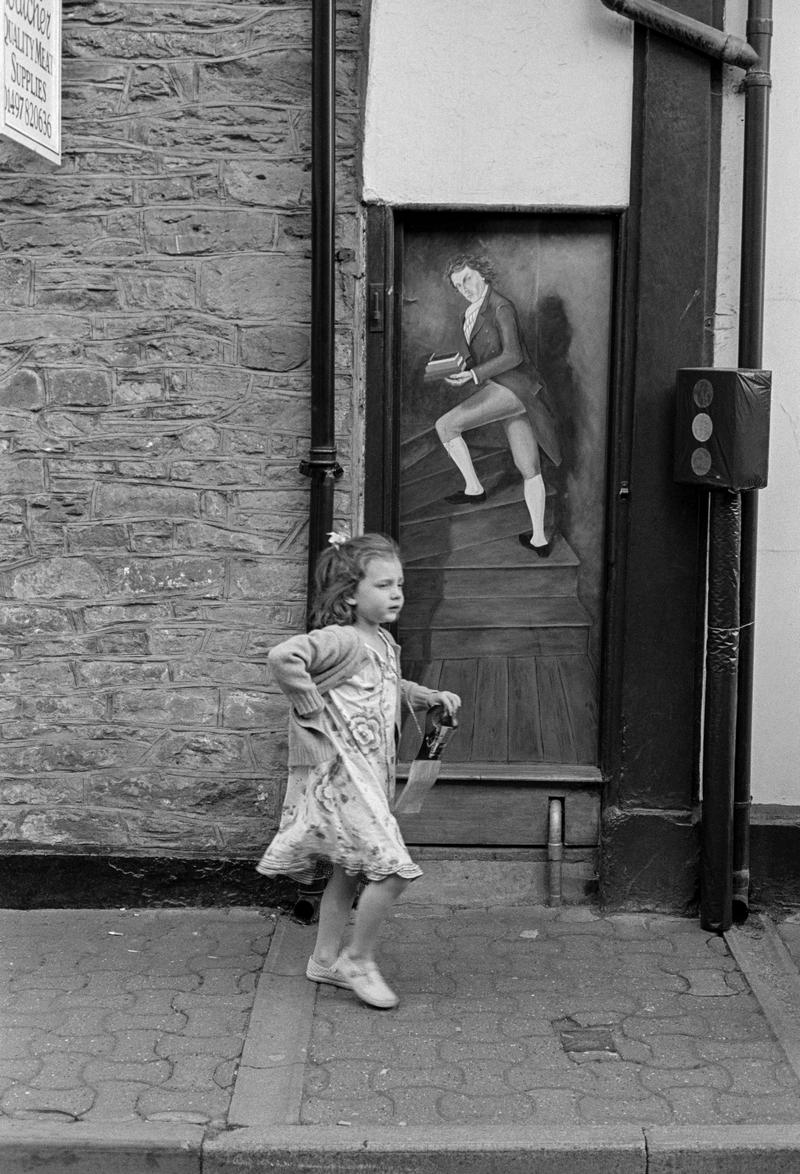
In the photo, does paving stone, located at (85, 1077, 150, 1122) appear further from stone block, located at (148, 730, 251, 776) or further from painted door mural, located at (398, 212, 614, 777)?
painted door mural, located at (398, 212, 614, 777)

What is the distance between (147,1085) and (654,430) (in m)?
2.88

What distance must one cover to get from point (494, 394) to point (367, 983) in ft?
7.34

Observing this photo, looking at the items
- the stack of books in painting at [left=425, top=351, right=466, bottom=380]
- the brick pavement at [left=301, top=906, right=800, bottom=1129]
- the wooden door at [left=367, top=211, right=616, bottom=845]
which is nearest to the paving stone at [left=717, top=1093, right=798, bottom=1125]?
the brick pavement at [left=301, top=906, right=800, bottom=1129]

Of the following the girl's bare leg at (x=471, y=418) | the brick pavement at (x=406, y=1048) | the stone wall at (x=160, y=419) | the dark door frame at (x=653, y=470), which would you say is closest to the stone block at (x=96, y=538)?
the stone wall at (x=160, y=419)

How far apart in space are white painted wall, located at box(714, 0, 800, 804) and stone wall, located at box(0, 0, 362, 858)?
4.56ft

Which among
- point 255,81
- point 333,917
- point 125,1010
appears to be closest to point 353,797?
point 333,917

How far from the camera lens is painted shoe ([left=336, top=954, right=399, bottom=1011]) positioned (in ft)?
15.1

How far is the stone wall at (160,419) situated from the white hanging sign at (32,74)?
20 cm

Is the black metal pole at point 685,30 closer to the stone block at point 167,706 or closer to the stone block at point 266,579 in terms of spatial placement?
the stone block at point 266,579

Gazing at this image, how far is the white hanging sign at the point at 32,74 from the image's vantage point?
472cm

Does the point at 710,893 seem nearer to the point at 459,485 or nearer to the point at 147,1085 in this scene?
the point at 459,485

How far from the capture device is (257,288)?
17.5ft

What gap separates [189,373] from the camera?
17.6 ft

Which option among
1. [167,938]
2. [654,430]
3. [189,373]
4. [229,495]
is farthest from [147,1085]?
[654,430]
